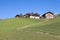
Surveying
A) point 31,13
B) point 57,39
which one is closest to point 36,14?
point 31,13

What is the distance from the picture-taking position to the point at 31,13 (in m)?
129

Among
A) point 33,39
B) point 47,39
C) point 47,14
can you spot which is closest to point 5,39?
point 33,39

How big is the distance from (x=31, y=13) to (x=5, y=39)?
325ft

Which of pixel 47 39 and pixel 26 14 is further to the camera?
pixel 26 14

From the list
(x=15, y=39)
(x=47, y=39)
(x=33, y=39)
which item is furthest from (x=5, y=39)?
(x=47, y=39)

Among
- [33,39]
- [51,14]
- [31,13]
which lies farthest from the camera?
[31,13]

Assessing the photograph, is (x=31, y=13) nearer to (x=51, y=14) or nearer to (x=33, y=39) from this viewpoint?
(x=51, y=14)

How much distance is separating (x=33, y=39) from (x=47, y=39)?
209cm

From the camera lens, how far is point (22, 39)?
29938 mm

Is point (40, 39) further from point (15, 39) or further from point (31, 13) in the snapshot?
point (31, 13)

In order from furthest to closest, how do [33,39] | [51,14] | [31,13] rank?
1. [31,13]
2. [51,14]
3. [33,39]

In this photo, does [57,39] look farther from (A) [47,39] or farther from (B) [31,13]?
(B) [31,13]

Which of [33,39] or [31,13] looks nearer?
[33,39]

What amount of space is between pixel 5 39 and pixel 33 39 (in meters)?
4.26
